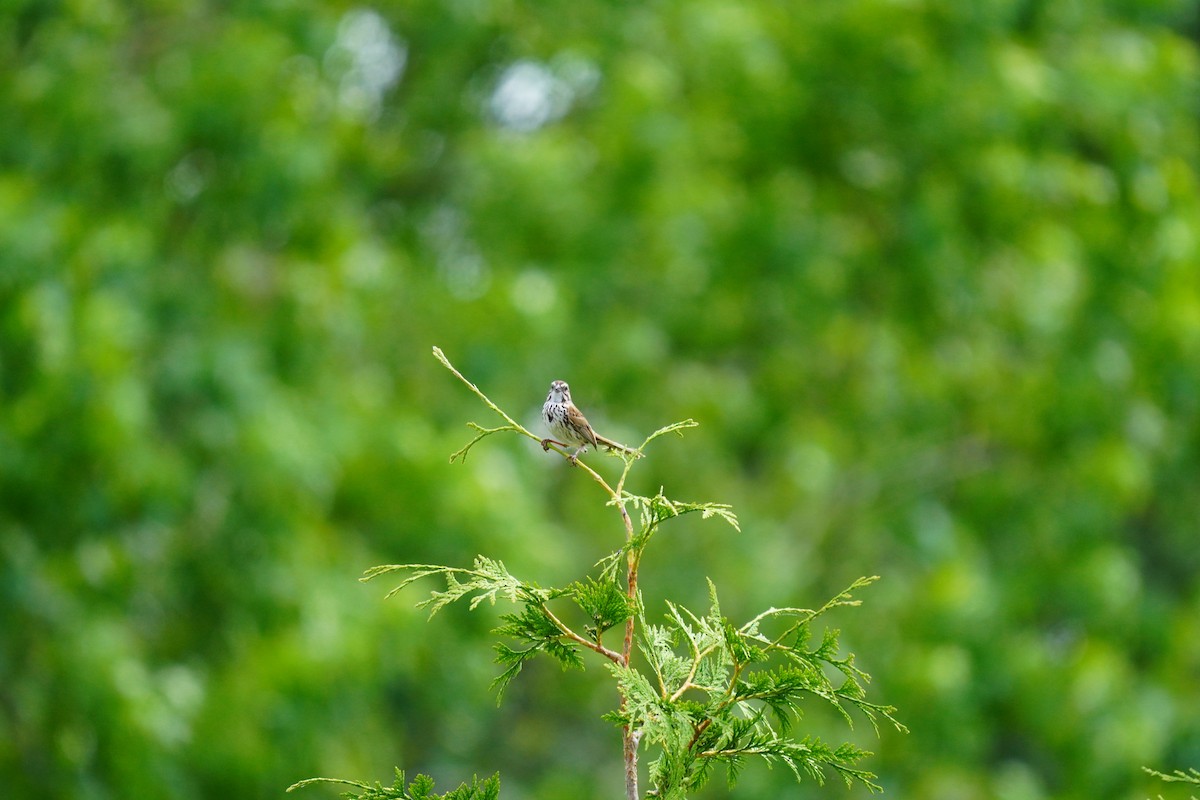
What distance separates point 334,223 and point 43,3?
240 centimetres

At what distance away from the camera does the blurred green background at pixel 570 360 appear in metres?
9.24

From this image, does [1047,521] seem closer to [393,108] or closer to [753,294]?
[753,294]

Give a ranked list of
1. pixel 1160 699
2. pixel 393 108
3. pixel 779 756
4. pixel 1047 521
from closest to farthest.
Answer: pixel 779 756
pixel 1160 699
pixel 1047 521
pixel 393 108

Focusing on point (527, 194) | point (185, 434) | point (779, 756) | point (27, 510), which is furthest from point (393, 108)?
point (779, 756)

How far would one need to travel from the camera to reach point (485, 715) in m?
12.9

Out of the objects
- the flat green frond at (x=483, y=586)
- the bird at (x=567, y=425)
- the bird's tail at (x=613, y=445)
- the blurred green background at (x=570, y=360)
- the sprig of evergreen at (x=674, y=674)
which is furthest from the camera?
the blurred green background at (x=570, y=360)

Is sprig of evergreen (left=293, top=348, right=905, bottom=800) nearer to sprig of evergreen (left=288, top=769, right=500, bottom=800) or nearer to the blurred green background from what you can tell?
sprig of evergreen (left=288, top=769, right=500, bottom=800)

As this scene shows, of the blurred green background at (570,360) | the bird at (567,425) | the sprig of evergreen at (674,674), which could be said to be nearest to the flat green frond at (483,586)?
the sprig of evergreen at (674,674)

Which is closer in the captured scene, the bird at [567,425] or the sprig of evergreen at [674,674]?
the sprig of evergreen at [674,674]

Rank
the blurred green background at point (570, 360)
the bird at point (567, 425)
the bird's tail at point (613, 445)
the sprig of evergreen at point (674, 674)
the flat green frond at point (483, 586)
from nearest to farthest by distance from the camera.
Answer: the sprig of evergreen at point (674, 674)
the flat green frond at point (483, 586)
the bird's tail at point (613, 445)
the bird at point (567, 425)
the blurred green background at point (570, 360)

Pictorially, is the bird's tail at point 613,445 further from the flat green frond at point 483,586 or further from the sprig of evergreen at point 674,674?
the flat green frond at point 483,586

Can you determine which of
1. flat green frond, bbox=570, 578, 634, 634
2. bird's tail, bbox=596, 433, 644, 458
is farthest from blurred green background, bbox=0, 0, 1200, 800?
flat green frond, bbox=570, 578, 634, 634

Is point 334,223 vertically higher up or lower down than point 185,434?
higher up

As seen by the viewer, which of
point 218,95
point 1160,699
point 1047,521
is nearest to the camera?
point 218,95
